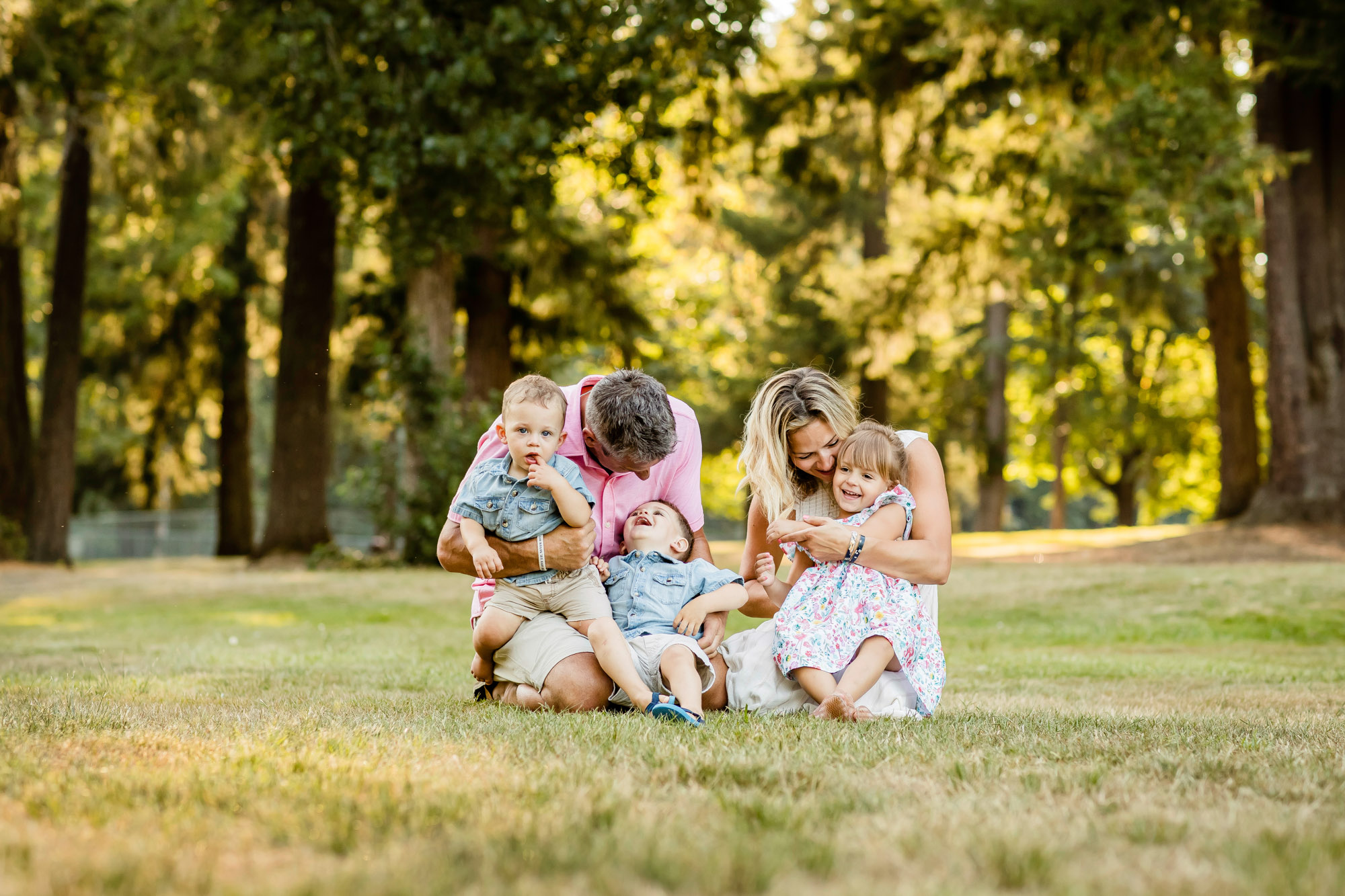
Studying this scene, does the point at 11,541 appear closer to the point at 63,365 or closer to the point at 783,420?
the point at 63,365

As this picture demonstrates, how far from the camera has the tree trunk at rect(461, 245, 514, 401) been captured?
Result: 19.2 m

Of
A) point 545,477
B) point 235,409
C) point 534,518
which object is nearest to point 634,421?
point 545,477

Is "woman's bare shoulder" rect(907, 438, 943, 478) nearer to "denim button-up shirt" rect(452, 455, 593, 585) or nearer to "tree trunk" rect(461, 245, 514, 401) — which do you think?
"denim button-up shirt" rect(452, 455, 593, 585)

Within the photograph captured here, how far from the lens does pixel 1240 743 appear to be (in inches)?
145

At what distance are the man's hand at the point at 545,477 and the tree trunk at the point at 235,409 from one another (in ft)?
77.2

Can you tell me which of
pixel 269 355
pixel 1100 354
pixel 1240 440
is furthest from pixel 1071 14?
pixel 1100 354

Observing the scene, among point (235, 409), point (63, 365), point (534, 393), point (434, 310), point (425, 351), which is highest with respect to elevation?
point (434, 310)

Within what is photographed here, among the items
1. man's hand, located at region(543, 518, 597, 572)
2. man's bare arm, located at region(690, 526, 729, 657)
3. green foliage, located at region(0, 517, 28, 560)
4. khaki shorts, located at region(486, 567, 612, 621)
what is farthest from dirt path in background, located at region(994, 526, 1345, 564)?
green foliage, located at region(0, 517, 28, 560)

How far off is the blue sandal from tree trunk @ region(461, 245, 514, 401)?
15.2 meters

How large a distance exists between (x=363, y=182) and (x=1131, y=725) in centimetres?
1317

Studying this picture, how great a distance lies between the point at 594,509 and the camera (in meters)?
4.88

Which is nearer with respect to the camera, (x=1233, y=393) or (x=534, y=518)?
(x=534, y=518)

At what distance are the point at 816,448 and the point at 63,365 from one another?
18.5 metres

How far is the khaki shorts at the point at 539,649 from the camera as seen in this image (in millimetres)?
4676
